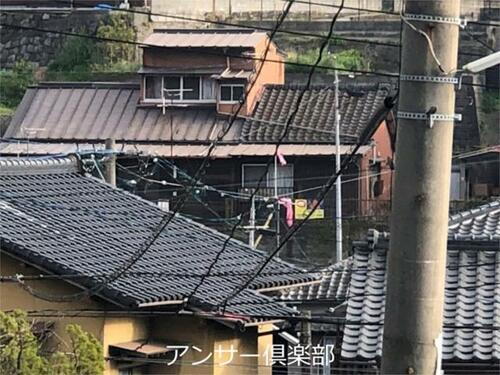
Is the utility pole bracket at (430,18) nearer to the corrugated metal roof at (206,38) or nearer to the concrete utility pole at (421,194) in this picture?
the concrete utility pole at (421,194)

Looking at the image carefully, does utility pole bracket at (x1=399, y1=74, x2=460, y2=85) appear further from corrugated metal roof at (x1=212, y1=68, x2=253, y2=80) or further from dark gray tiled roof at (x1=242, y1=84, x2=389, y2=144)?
corrugated metal roof at (x1=212, y1=68, x2=253, y2=80)

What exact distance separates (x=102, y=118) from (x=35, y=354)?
58.0 feet

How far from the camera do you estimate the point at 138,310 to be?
901 cm

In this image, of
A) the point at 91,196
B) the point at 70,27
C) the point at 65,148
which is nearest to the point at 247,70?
the point at 65,148

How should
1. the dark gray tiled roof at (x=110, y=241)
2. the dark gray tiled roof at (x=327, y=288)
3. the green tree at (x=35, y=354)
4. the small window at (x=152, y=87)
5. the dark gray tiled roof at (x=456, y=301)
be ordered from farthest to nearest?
the small window at (x=152, y=87)
the dark gray tiled roof at (x=327, y=288)
the dark gray tiled roof at (x=110, y=241)
the green tree at (x=35, y=354)
the dark gray tiled roof at (x=456, y=301)

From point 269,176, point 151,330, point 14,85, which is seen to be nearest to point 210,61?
point 269,176

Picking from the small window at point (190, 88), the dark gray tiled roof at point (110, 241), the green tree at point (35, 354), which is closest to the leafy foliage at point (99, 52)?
the small window at point (190, 88)

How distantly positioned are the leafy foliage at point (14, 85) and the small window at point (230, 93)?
760 cm

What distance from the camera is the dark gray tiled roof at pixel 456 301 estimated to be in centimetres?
743

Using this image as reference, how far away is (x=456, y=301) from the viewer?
25.8ft

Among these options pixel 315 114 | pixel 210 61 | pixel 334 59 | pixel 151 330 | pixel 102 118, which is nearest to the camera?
pixel 151 330

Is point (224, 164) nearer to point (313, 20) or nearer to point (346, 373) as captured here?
point (313, 20)

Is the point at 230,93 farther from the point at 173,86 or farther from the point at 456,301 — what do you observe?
the point at 456,301

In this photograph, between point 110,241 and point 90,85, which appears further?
point 90,85
